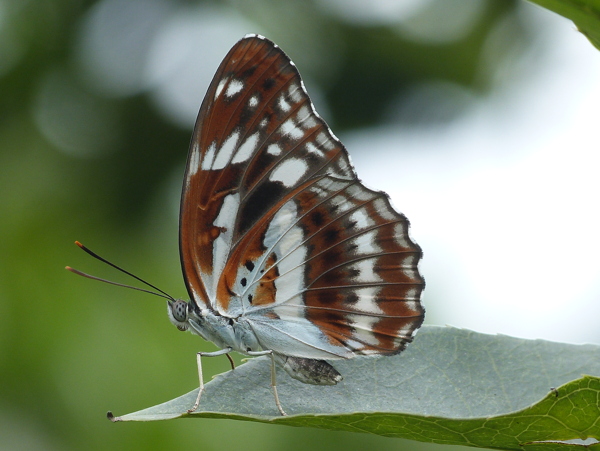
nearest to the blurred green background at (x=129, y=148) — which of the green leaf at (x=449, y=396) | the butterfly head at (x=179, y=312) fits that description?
the butterfly head at (x=179, y=312)

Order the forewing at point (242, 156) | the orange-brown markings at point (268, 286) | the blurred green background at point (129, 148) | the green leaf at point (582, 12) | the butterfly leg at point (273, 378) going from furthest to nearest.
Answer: the blurred green background at point (129, 148), the orange-brown markings at point (268, 286), the forewing at point (242, 156), the butterfly leg at point (273, 378), the green leaf at point (582, 12)

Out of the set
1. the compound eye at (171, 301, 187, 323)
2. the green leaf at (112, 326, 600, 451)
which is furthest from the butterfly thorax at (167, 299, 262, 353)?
the green leaf at (112, 326, 600, 451)

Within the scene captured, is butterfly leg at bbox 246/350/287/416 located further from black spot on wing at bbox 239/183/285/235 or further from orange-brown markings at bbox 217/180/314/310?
black spot on wing at bbox 239/183/285/235

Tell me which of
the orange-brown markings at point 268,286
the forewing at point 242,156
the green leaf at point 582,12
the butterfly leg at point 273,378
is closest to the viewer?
the green leaf at point 582,12

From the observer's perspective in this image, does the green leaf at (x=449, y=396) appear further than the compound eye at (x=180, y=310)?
No

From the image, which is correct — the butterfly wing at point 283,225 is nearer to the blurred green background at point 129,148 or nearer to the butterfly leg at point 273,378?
the butterfly leg at point 273,378

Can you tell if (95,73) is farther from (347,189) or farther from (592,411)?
(592,411)

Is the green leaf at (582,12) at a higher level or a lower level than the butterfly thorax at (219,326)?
higher

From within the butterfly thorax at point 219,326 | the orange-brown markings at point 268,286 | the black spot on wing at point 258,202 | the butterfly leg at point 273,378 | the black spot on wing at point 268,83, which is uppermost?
the black spot on wing at point 268,83
